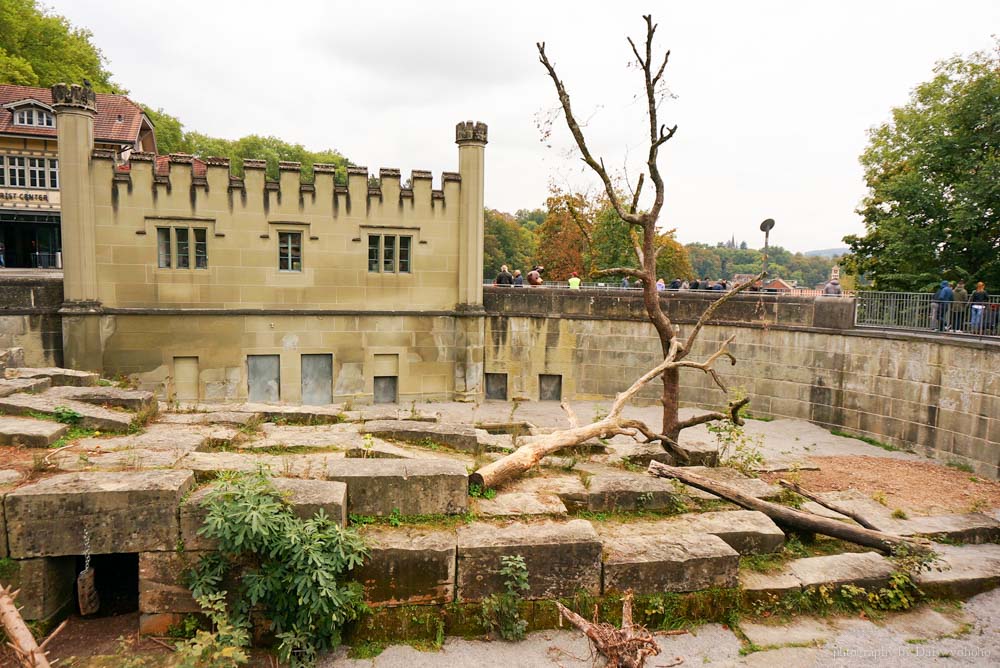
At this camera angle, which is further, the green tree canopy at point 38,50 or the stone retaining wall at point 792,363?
the green tree canopy at point 38,50

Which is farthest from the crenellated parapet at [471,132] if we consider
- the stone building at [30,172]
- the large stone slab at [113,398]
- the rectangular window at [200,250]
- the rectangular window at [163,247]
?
the stone building at [30,172]

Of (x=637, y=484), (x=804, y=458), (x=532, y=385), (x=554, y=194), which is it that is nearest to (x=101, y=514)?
(x=637, y=484)

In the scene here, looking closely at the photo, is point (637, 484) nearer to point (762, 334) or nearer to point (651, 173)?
point (651, 173)

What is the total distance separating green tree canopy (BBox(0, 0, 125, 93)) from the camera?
130ft

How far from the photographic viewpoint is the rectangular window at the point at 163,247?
57.7 ft

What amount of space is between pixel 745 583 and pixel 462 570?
331 cm

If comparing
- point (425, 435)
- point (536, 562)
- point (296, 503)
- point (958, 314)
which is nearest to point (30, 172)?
point (425, 435)

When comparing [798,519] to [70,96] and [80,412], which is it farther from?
[70,96]

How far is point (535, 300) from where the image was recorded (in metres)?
20.2

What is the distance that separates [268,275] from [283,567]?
45.6ft

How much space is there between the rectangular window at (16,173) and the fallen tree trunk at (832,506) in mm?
42379

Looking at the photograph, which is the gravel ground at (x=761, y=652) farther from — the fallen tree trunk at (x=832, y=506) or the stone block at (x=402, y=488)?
the fallen tree trunk at (x=832, y=506)

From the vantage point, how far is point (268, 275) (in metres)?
18.4

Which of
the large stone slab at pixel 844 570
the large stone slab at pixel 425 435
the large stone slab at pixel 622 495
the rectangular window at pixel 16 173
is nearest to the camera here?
the large stone slab at pixel 844 570
